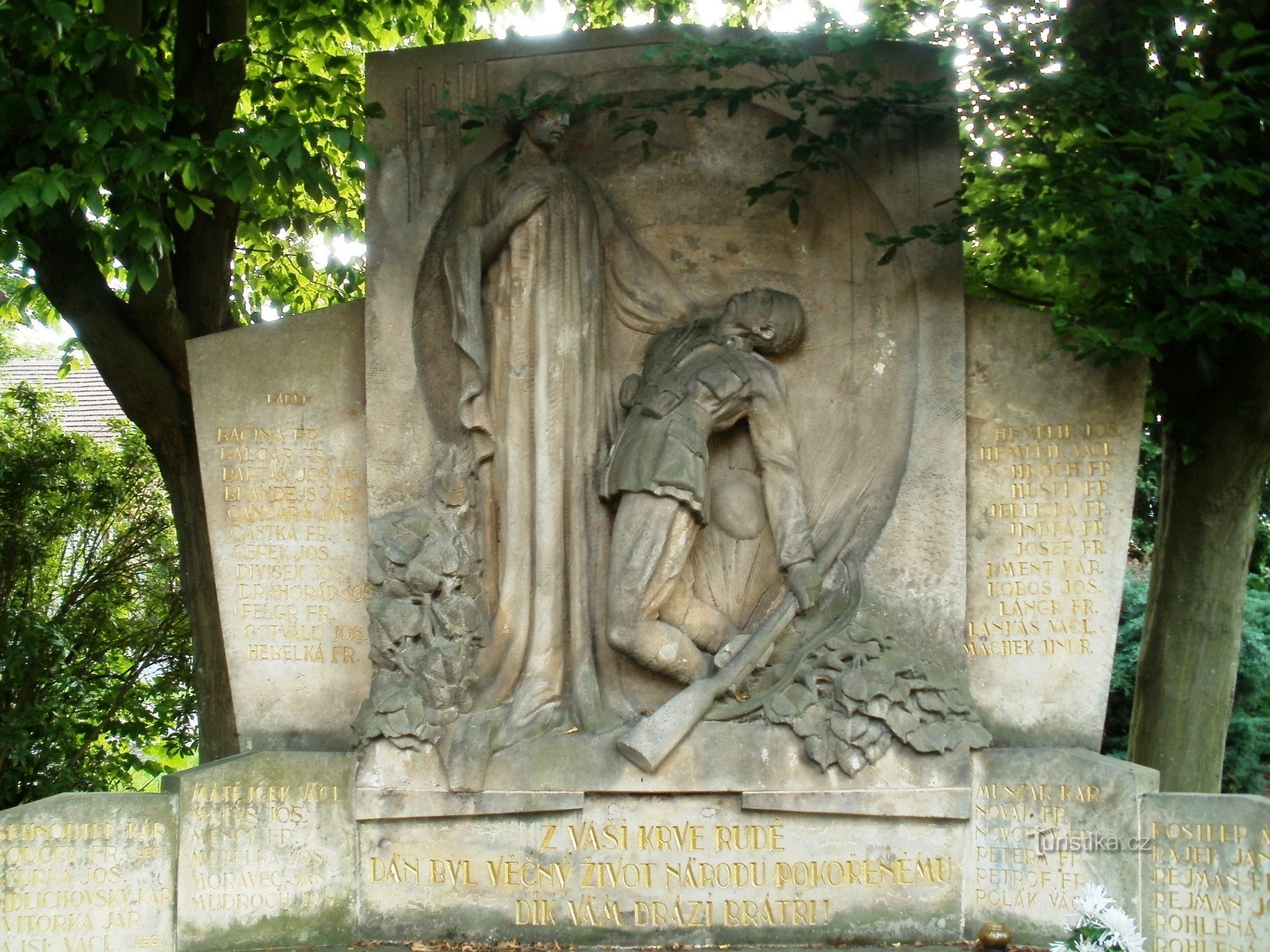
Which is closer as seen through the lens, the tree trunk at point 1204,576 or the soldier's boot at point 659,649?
the soldier's boot at point 659,649

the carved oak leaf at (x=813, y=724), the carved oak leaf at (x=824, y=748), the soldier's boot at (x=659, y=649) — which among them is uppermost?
the soldier's boot at (x=659, y=649)

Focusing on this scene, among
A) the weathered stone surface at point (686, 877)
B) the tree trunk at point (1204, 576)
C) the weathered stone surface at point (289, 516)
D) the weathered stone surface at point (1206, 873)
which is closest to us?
the weathered stone surface at point (1206, 873)

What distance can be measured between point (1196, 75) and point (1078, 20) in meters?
0.58

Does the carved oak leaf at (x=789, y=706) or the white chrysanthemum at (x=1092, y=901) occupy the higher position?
the carved oak leaf at (x=789, y=706)

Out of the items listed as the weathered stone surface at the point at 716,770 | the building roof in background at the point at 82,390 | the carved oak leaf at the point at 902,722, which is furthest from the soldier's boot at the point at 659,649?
the building roof in background at the point at 82,390

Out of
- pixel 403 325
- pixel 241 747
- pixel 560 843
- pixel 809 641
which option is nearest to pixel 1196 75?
pixel 809 641

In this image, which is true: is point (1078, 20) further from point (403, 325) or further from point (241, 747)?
point (241, 747)

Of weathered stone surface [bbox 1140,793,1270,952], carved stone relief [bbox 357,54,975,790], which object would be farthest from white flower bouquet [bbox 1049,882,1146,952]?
carved stone relief [bbox 357,54,975,790]

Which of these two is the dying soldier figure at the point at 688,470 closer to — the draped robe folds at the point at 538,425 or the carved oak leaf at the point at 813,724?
the draped robe folds at the point at 538,425

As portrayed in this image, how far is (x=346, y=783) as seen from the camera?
6.98 meters

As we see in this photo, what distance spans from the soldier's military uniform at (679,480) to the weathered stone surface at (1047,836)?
4.62 feet

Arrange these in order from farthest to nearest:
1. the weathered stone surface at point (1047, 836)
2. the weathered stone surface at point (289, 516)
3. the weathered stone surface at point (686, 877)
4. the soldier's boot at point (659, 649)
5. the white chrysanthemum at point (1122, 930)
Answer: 1. the weathered stone surface at point (289, 516)
2. the soldier's boot at point (659, 649)
3. the weathered stone surface at point (686, 877)
4. the weathered stone surface at point (1047, 836)
5. the white chrysanthemum at point (1122, 930)

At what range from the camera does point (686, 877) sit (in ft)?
22.5

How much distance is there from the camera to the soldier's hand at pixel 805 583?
23.3 ft
